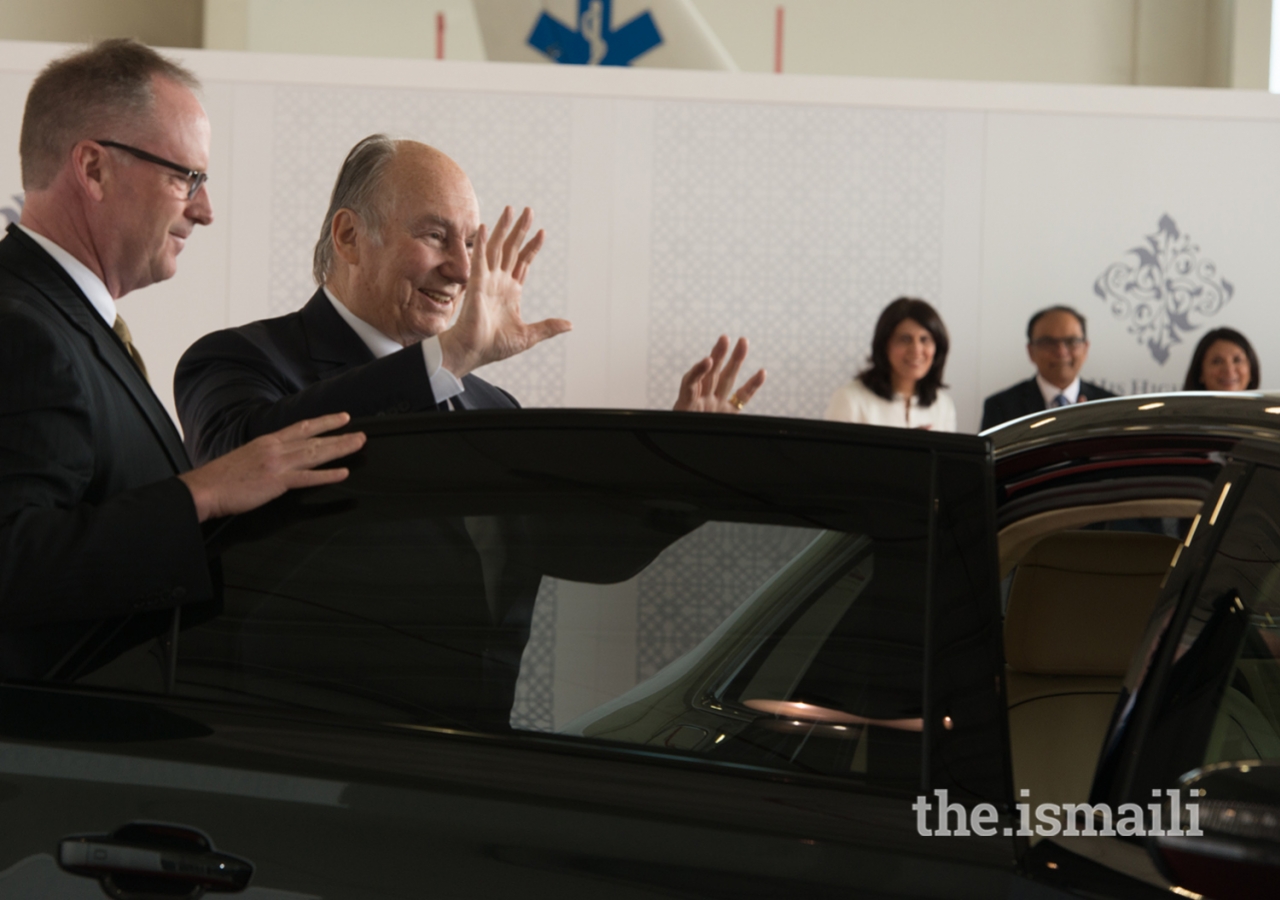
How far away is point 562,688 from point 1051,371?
4232 mm

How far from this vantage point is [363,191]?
2021 mm

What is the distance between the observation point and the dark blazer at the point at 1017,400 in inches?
189

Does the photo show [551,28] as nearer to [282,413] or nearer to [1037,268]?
[1037,268]

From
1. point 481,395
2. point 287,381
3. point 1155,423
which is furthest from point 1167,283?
point 1155,423

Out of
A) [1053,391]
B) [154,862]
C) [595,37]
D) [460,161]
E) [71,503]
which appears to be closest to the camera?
[154,862]

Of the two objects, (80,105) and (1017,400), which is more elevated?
(80,105)

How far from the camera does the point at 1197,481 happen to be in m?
1.05

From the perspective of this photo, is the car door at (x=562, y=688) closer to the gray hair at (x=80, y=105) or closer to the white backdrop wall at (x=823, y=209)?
the gray hair at (x=80, y=105)

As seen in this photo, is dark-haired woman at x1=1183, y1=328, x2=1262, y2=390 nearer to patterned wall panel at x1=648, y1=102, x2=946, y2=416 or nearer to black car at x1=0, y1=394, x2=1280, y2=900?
patterned wall panel at x1=648, y1=102, x2=946, y2=416

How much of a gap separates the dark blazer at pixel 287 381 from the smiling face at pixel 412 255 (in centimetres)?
7

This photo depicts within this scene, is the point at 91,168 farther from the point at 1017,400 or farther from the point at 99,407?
the point at 1017,400

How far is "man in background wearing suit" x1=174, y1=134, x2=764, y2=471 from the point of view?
1603mm

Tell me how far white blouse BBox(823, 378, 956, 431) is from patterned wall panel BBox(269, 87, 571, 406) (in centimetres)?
122


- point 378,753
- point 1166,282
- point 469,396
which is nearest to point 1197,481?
point 378,753
